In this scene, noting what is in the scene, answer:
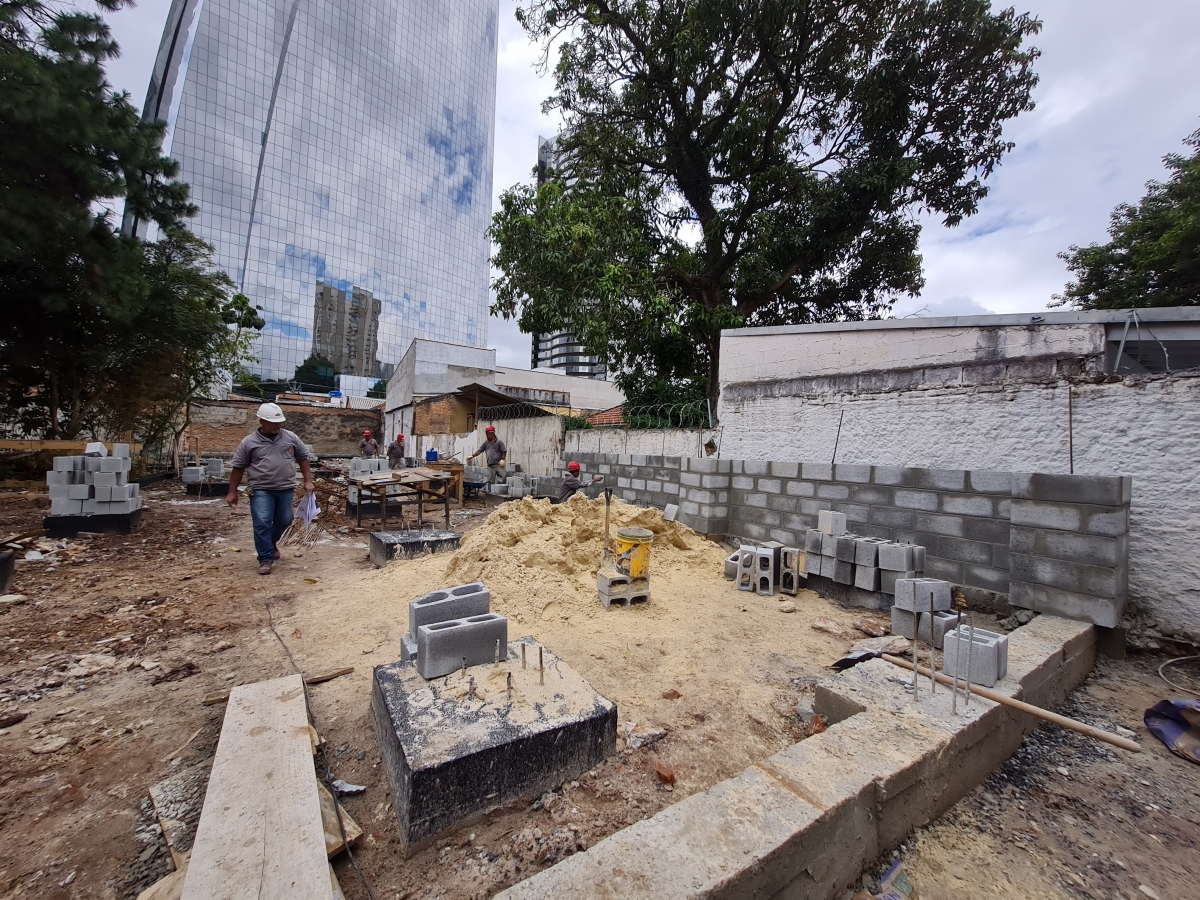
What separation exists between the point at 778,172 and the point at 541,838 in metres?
11.3

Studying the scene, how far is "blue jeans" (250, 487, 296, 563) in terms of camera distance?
4934 millimetres

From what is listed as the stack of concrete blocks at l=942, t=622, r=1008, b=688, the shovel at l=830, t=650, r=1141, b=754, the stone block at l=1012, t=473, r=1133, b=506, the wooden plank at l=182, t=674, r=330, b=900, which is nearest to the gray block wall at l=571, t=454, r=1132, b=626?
the stone block at l=1012, t=473, r=1133, b=506

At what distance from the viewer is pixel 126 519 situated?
20.2ft

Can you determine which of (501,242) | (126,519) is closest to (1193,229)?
(501,242)

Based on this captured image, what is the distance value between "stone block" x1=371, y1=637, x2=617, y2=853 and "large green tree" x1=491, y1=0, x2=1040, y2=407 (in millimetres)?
7616

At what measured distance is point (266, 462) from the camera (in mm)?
4941

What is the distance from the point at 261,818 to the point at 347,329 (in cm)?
6347

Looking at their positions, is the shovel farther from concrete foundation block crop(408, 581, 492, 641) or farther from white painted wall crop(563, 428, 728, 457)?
white painted wall crop(563, 428, 728, 457)

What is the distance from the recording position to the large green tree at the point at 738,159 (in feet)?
29.9

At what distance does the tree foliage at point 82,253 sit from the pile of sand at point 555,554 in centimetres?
701

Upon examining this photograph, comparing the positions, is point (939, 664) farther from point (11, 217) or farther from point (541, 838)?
point (11, 217)

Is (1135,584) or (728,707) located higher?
(1135,584)

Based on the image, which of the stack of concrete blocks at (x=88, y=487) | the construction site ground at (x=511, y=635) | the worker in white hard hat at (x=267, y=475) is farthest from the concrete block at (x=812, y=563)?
the stack of concrete blocks at (x=88, y=487)

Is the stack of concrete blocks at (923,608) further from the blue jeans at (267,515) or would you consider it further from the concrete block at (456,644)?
the blue jeans at (267,515)
